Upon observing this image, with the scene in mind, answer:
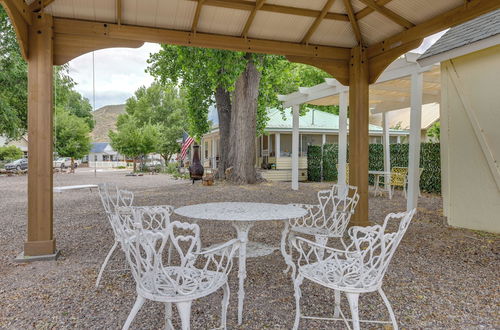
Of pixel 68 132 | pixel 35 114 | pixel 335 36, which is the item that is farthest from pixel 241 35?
pixel 68 132

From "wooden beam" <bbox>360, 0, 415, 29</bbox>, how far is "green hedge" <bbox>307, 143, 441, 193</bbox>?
7248mm

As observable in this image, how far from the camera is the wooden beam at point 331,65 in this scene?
5.52m

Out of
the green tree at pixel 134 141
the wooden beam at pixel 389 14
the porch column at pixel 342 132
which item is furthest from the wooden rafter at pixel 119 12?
the green tree at pixel 134 141

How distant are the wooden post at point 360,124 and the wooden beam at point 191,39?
0.85 ft

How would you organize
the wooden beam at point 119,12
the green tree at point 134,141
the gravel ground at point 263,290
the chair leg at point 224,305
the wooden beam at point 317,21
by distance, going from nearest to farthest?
the chair leg at point 224,305 < the gravel ground at point 263,290 < the wooden beam at point 119,12 < the wooden beam at point 317,21 < the green tree at point 134,141

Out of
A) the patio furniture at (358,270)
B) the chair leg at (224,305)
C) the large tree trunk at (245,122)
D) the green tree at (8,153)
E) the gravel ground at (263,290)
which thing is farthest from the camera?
the green tree at (8,153)

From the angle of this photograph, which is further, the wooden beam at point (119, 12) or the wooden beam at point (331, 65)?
the wooden beam at point (331, 65)

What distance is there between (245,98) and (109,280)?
10.0 metres

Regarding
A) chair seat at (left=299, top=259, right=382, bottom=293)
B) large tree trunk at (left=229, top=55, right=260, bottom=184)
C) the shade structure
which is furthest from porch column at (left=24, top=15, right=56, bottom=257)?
large tree trunk at (left=229, top=55, right=260, bottom=184)

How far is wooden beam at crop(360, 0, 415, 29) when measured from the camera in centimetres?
460

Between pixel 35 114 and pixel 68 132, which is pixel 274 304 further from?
pixel 68 132

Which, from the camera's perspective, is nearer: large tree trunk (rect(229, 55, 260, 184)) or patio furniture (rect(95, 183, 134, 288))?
patio furniture (rect(95, 183, 134, 288))

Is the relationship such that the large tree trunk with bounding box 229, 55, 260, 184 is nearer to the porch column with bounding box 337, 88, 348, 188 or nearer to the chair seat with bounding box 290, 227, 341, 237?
the porch column with bounding box 337, 88, 348, 188

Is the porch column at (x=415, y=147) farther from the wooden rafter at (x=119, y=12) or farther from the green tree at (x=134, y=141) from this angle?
the green tree at (x=134, y=141)
